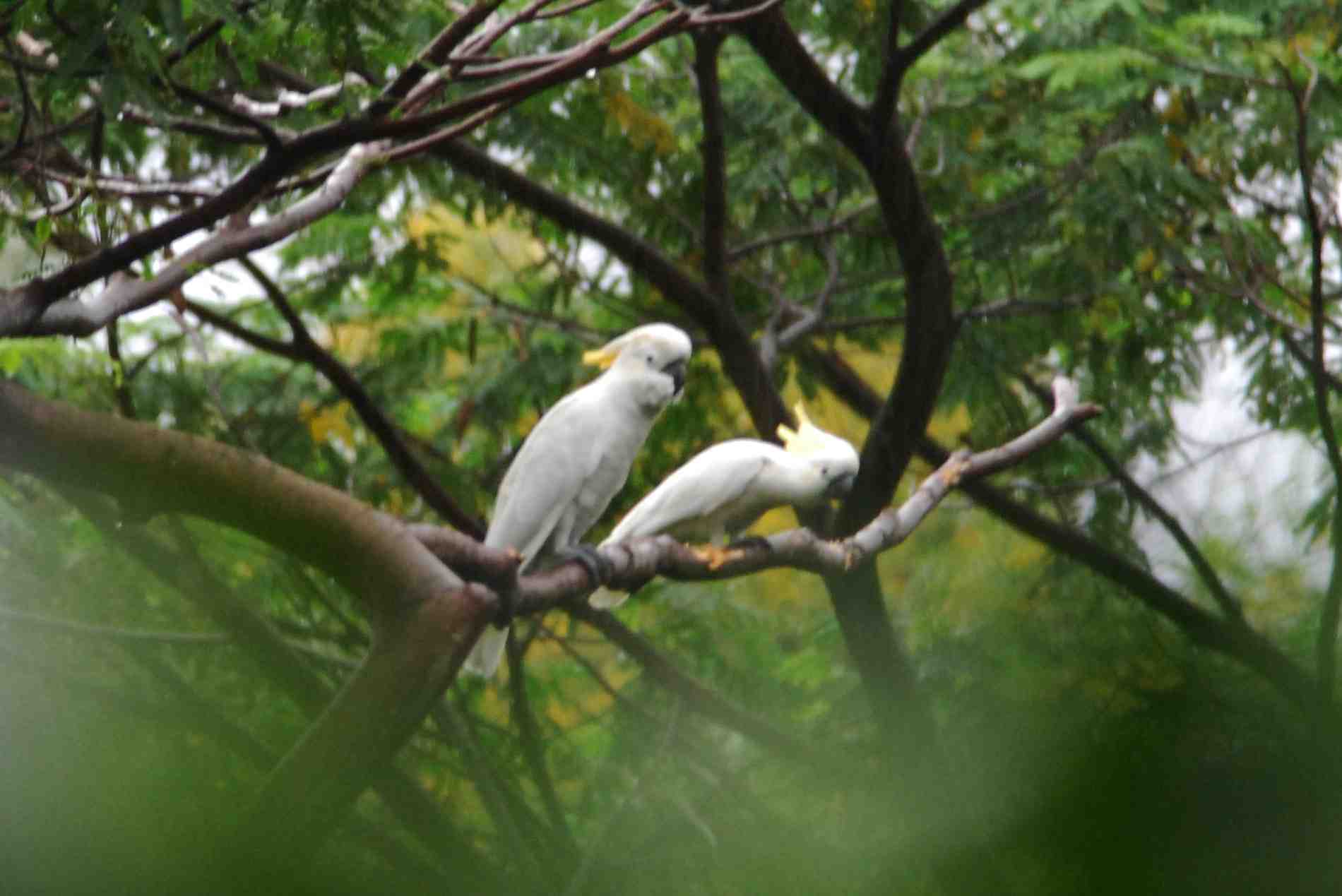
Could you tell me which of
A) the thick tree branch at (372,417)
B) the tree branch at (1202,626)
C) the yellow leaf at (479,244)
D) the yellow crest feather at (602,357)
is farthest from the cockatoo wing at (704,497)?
the yellow leaf at (479,244)

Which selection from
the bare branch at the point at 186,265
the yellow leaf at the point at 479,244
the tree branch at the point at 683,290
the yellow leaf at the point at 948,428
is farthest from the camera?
the yellow leaf at the point at 948,428

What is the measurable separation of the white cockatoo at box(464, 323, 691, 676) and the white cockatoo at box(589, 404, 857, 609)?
68 mm

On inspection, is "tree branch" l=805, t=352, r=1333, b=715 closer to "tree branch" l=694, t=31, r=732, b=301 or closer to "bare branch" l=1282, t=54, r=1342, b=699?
"bare branch" l=1282, t=54, r=1342, b=699

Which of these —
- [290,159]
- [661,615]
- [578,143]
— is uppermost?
[578,143]

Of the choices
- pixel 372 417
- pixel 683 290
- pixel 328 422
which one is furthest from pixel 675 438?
pixel 372 417

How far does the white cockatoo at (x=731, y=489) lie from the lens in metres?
1.63

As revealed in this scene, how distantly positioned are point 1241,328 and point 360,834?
9.18 feet

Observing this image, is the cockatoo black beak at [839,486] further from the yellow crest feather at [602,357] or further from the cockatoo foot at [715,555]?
the yellow crest feather at [602,357]

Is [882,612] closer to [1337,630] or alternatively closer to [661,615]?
[661,615]

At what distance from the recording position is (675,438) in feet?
10.3

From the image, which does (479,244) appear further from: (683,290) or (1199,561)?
(1199,561)

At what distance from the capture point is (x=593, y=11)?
2477mm

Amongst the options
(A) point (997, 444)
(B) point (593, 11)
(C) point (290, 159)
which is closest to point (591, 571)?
(C) point (290, 159)

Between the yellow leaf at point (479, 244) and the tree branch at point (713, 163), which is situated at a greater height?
the yellow leaf at point (479, 244)
